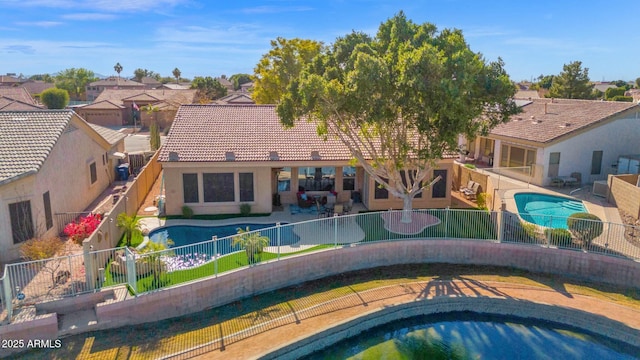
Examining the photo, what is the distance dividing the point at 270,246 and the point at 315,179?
26.6ft

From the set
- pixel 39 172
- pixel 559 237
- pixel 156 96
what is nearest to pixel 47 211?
pixel 39 172

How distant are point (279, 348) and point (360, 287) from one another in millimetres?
4855

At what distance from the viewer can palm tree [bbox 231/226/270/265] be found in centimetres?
1592

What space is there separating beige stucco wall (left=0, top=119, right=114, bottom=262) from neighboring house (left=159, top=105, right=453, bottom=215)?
4295 millimetres

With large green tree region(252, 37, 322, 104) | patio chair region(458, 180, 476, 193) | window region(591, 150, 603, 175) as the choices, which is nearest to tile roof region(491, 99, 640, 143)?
window region(591, 150, 603, 175)

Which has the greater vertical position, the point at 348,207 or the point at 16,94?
the point at 16,94

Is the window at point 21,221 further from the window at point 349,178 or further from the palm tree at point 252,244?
the window at point 349,178

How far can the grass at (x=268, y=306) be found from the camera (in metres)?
12.3

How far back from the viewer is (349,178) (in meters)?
25.1

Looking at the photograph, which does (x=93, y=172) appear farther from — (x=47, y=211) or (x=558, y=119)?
(x=558, y=119)

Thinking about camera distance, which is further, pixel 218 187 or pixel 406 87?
pixel 218 187

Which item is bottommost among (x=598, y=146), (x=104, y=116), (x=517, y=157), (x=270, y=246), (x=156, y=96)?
(x=270, y=246)

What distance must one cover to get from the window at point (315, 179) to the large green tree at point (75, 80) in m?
105

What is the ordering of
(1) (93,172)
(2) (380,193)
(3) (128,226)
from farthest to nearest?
(1) (93,172) < (2) (380,193) < (3) (128,226)
